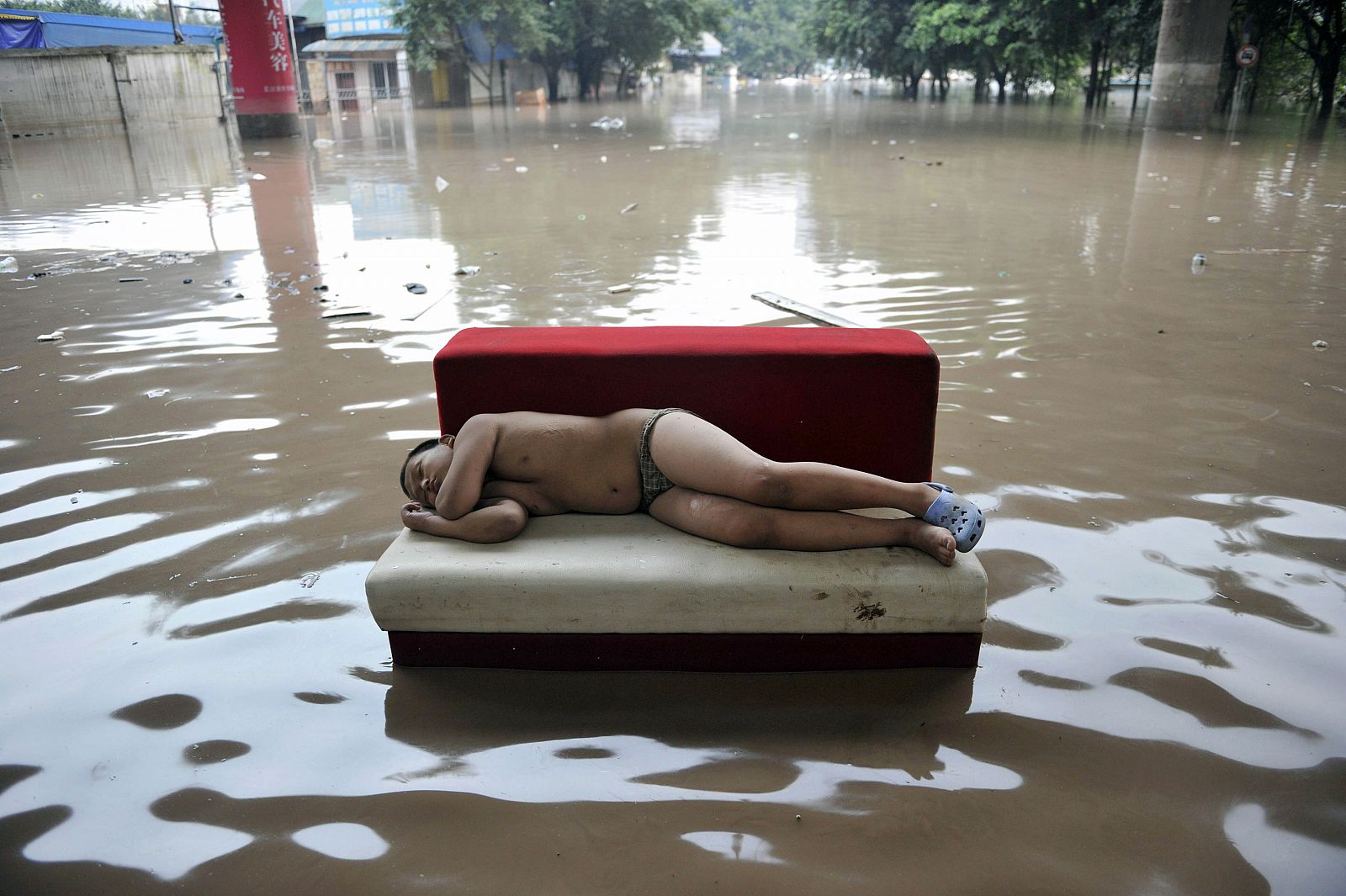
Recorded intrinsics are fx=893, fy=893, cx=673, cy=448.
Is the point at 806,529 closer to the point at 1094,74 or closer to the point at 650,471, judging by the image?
the point at 650,471

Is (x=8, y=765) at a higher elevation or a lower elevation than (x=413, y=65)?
lower

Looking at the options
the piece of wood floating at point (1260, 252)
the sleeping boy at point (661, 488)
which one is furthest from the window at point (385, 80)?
the sleeping boy at point (661, 488)

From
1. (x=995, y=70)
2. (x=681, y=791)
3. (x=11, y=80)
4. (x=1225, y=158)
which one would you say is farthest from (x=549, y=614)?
(x=995, y=70)

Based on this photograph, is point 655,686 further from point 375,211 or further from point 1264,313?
point 375,211

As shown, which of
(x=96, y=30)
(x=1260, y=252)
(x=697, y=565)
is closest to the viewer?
(x=697, y=565)

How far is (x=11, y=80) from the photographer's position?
21703 millimetres

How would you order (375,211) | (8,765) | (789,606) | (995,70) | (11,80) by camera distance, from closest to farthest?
(8,765)
(789,606)
(375,211)
(11,80)
(995,70)

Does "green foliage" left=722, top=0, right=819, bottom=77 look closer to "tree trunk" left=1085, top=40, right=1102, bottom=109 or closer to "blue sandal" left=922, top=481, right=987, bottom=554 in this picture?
"tree trunk" left=1085, top=40, right=1102, bottom=109

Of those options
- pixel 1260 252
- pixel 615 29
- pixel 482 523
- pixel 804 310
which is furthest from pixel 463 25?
pixel 482 523

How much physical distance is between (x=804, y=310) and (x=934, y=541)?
3.51 m

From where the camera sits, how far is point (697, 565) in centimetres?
262

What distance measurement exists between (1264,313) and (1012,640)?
15.1ft

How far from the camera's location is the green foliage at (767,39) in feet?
291

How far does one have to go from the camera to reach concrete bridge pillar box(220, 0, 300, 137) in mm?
19766
